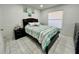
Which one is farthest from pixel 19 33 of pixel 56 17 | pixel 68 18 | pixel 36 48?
pixel 68 18

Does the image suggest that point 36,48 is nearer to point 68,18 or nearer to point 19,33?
point 19,33

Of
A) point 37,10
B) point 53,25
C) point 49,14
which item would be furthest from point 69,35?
point 37,10

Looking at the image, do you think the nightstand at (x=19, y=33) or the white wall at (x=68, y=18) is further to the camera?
the nightstand at (x=19, y=33)

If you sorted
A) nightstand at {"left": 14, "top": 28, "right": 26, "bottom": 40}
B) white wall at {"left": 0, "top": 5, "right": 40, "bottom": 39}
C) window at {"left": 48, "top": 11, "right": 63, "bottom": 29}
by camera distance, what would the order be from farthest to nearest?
nightstand at {"left": 14, "top": 28, "right": 26, "bottom": 40} → window at {"left": 48, "top": 11, "right": 63, "bottom": 29} → white wall at {"left": 0, "top": 5, "right": 40, "bottom": 39}

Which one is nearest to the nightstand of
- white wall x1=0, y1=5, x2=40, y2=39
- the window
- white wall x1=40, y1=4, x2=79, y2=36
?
white wall x1=0, y1=5, x2=40, y2=39

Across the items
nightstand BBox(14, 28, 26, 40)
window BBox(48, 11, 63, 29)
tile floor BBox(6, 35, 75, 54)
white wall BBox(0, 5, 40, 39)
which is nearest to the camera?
white wall BBox(0, 5, 40, 39)

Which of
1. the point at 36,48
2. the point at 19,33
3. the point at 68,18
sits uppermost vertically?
the point at 68,18

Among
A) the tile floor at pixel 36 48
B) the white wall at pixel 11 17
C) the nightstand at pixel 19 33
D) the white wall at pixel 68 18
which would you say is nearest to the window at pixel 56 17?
the white wall at pixel 68 18

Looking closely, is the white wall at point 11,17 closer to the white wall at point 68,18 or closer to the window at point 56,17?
the white wall at point 68,18

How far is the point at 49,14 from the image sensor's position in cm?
216

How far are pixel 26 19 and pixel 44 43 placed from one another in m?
0.94

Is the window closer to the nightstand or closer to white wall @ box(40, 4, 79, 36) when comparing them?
white wall @ box(40, 4, 79, 36)

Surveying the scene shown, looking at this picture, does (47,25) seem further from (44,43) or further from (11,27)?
(11,27)
